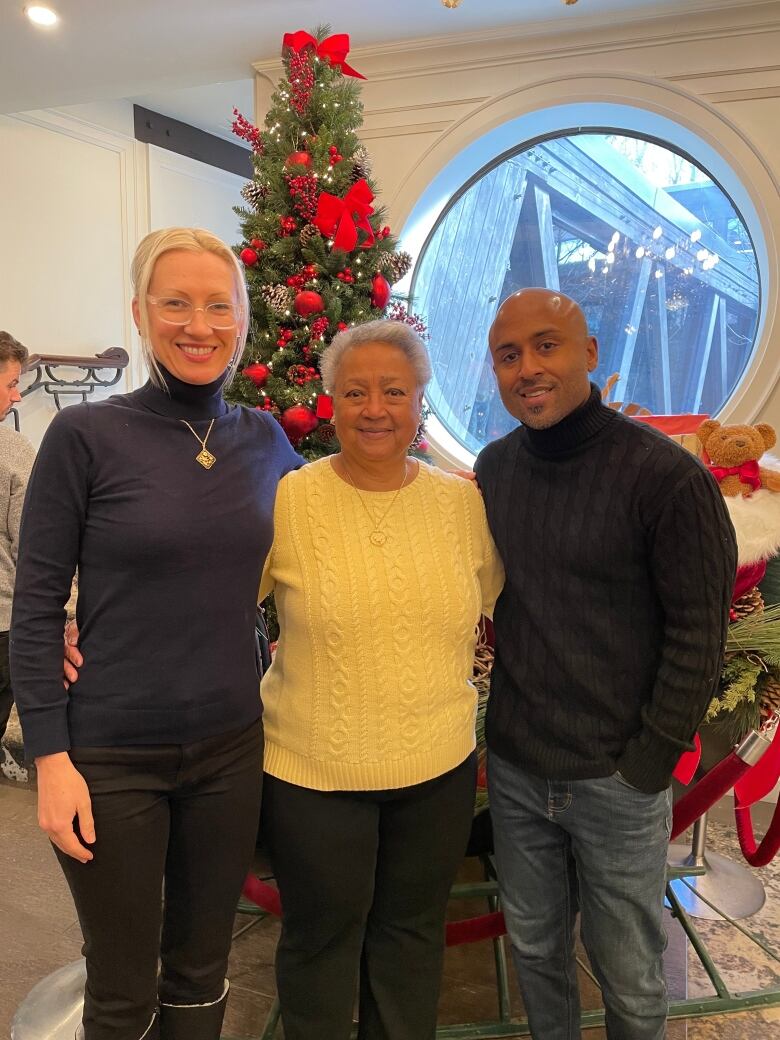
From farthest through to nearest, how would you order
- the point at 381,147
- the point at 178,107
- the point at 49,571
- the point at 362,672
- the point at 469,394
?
the point at 178,107 < the point at 469,394 < the point at 381,147 < the point at 362,672 < the point at 49,571

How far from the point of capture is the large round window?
129 inches

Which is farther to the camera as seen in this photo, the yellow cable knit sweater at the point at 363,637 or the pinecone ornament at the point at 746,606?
the pinecone ornament at the point at 746,606

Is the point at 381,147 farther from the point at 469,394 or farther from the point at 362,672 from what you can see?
the point at 362,672

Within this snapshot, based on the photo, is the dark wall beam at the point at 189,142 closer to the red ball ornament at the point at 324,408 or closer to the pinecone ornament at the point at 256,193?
the pinecone ornament at the point at 256,193

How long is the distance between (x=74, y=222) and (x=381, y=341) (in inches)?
159

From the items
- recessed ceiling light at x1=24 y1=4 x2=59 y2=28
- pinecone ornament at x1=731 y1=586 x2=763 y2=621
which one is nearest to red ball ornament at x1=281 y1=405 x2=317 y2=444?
pinecone ornament at x1=731 y1=586 x2=763 y2=621

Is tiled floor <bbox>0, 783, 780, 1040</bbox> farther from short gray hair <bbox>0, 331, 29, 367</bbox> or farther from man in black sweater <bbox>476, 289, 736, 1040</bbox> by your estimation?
short gray hair <bbox>0, 331, 29, 367</bbox>

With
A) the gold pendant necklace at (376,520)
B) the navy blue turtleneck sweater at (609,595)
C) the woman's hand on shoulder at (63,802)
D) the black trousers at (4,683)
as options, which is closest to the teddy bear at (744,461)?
the navy blue turtleneck sweater at (609,595)

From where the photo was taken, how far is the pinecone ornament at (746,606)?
152 centimetres

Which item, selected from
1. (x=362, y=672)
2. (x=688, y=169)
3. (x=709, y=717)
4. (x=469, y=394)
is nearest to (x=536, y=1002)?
(x=709, y=717)

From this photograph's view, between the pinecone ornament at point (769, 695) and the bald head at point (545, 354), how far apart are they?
71 centimetres

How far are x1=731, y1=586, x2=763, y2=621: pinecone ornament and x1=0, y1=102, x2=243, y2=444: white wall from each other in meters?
4.12

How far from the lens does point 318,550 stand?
116 centimetres

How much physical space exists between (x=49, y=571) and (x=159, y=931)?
0.59 meters
